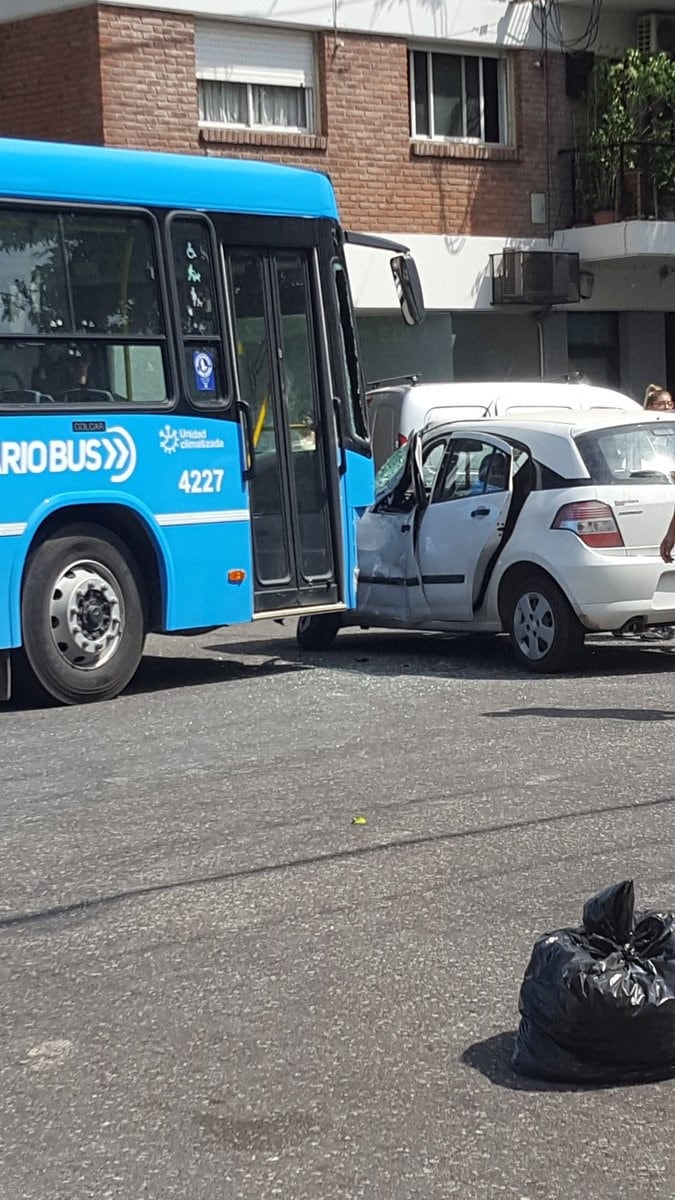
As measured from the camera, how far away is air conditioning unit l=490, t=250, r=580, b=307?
2350 cm

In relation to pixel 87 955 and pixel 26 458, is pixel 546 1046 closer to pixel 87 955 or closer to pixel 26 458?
pixel 87 955

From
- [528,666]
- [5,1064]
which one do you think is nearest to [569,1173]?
[5,1064]

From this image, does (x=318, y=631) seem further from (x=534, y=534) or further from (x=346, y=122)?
(x=346, y=122)

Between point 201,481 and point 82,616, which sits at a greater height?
point 201,481

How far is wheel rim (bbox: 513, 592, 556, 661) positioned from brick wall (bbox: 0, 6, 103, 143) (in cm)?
1063

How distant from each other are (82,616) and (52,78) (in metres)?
11.8

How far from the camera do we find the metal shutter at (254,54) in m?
21.0

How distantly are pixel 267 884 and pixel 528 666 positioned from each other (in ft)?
18.8

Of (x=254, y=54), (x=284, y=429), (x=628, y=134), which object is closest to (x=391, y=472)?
(x=284, y=429)

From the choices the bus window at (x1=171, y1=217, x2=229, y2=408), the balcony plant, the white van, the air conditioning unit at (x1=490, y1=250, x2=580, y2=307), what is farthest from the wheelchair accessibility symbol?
the balcony plant

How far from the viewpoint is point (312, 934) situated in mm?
5691

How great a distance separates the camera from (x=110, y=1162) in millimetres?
3982

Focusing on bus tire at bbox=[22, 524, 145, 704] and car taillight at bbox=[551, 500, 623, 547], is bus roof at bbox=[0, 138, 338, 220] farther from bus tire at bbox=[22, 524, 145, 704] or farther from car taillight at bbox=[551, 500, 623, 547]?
car taillight at bbox=[551, 500, 623, 547]

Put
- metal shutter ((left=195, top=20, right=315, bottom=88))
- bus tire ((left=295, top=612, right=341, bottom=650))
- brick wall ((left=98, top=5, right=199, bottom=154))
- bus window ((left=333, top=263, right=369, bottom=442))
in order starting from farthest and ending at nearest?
1. metal shutter ((left=195, top=20, right=315, bottom=88))
2. brick wall ((left=98, top=5, right=199, bottom=154))
3. bus tire ((left=295, top=612, right=341, bottom=650))
4. bus window ((left=333, top=263, right=369, bottom=442))
